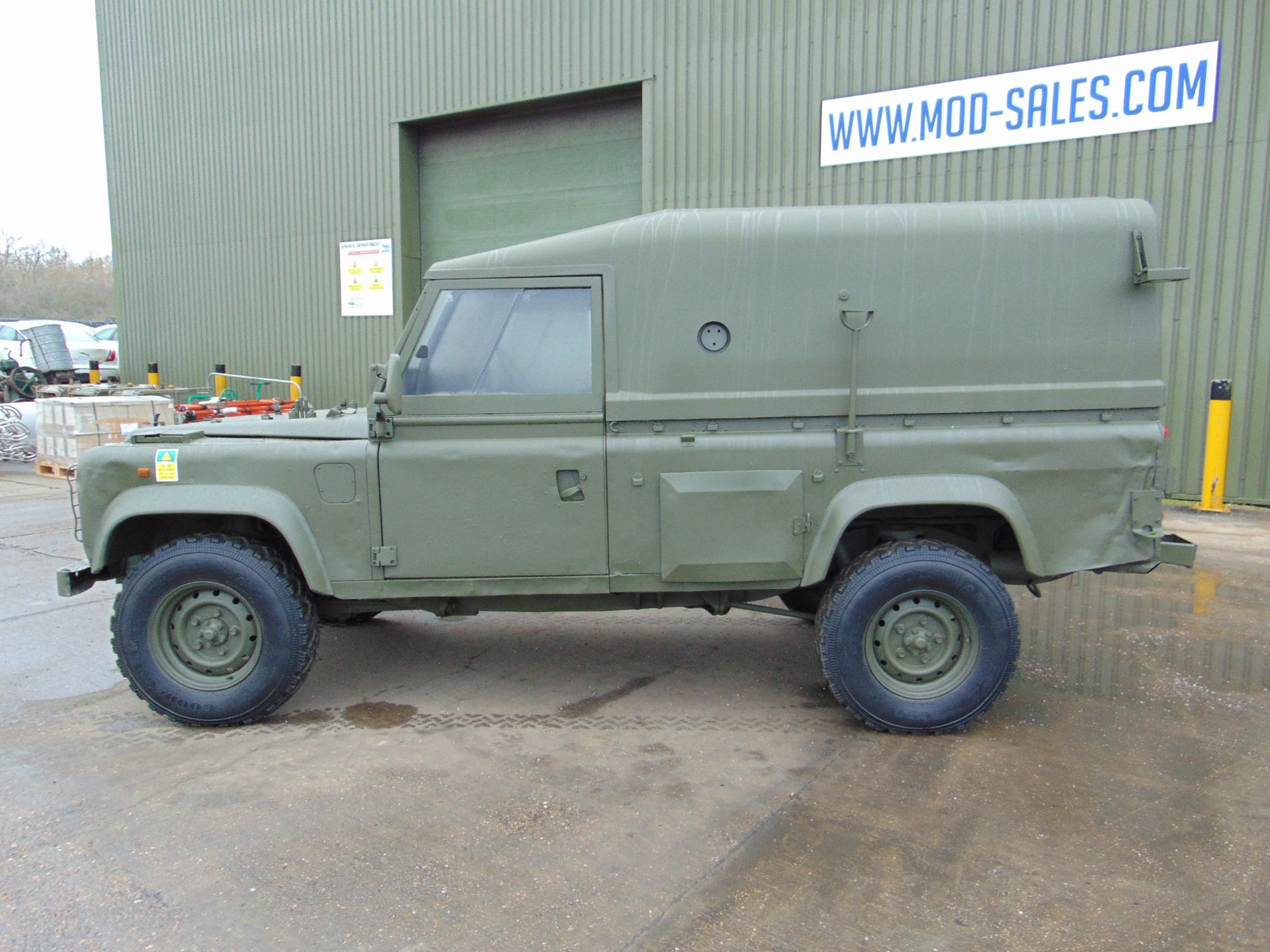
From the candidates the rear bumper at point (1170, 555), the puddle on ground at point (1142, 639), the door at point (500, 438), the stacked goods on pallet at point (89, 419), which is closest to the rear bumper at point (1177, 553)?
the rear bumper at point (1170, 555)

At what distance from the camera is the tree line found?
5462cm

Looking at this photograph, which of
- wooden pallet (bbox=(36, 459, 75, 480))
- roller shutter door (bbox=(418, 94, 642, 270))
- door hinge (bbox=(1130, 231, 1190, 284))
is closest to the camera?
door hinge (bbox=(1130, 231, 1190, 284))

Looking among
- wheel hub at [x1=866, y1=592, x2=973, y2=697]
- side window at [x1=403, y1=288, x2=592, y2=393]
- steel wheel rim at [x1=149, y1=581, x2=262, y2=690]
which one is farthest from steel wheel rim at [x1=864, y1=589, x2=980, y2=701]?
steel wheel rim at [x1=149, y1=581, x2=262, y2=690]

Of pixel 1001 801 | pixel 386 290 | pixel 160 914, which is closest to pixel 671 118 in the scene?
pixel 386 290

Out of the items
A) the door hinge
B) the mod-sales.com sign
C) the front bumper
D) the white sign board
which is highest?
the mod-sales.com sign

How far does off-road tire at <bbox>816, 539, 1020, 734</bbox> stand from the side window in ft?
5.25

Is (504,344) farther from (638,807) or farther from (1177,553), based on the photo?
(1177,553)

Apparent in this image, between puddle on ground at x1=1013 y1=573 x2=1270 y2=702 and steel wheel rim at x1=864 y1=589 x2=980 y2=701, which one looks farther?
puddle on ground at x1=1013 y1=573 x2=1270 y2=702

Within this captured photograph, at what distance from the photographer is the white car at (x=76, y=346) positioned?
22219mm

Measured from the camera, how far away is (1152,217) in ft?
12.9

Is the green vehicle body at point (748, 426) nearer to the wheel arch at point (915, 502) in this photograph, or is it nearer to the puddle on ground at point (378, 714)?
the wheel arch at point (915, 502)

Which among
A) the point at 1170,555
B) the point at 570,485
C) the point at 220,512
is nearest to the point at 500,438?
the point at 570,485

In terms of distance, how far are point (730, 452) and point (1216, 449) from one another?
24.0 ft

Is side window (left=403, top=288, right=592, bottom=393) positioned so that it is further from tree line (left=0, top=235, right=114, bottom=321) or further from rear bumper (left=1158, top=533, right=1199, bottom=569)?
tree line (left=0, top=235, right=114, bottom=321)
